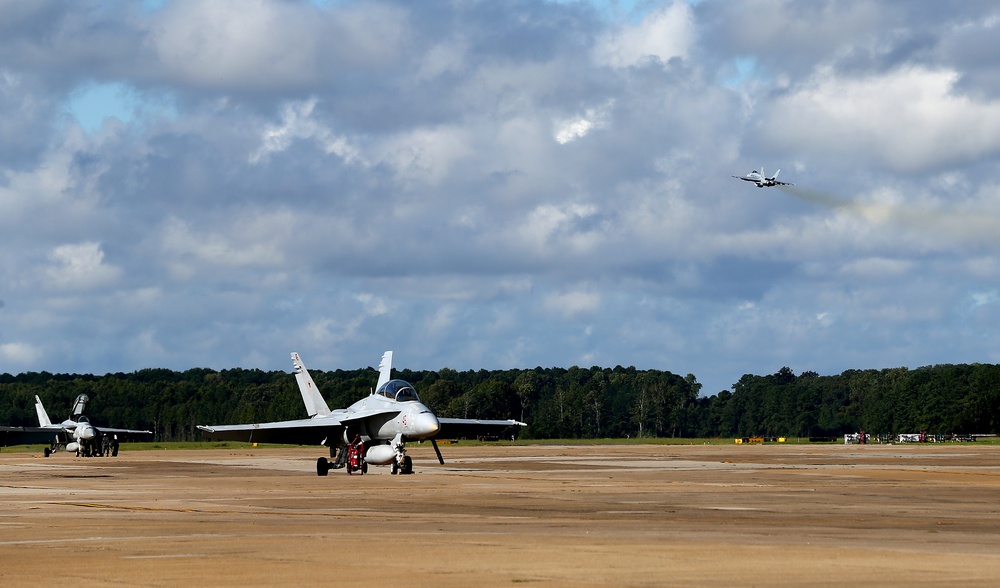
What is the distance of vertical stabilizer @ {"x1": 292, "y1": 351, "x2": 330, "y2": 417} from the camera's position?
2292 inches

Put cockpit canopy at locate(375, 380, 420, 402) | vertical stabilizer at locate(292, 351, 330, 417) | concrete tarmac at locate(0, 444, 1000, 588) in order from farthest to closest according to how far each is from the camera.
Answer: vertical stabilizer at locate(292, 351, 330, 417) < cockpit canopy at locate(375, 380, 420, 402) < concrete tarmac at locate(0, 444, 1000, 588)

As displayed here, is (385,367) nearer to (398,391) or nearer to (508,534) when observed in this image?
(398,391)

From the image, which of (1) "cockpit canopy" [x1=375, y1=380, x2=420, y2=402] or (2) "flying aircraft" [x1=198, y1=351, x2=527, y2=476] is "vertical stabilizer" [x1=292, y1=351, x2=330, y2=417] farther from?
(1) "cockpit canopy" [x1=375, y1=380, x2=420, y2=402]

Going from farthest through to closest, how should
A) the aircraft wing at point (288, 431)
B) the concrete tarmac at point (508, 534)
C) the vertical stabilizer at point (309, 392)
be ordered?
the vertical stabilizer at point (309, 392) < the aircraft wing at point (288, 431) < the concrete tarmac at point (508, 534)

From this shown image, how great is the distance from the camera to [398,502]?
3031 cm

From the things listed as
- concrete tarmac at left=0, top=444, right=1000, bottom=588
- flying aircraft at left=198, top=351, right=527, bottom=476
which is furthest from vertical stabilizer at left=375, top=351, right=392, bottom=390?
concrete tarmac at left=0, top=444, right=1000, bottom=588

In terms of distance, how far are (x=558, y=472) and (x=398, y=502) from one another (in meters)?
20.4

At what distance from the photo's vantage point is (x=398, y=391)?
159ft

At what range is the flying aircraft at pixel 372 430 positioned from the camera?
1868 inches

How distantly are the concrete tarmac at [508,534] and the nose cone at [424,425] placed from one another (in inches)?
257

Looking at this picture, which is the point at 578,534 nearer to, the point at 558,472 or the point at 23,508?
the point at 23,508

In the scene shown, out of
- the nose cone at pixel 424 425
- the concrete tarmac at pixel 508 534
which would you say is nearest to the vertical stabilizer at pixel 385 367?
the nose cone at pixel 424 425

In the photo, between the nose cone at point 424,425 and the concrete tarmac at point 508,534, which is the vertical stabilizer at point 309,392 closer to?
the nose cone at point 424,425

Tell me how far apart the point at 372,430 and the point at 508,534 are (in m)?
29.0
